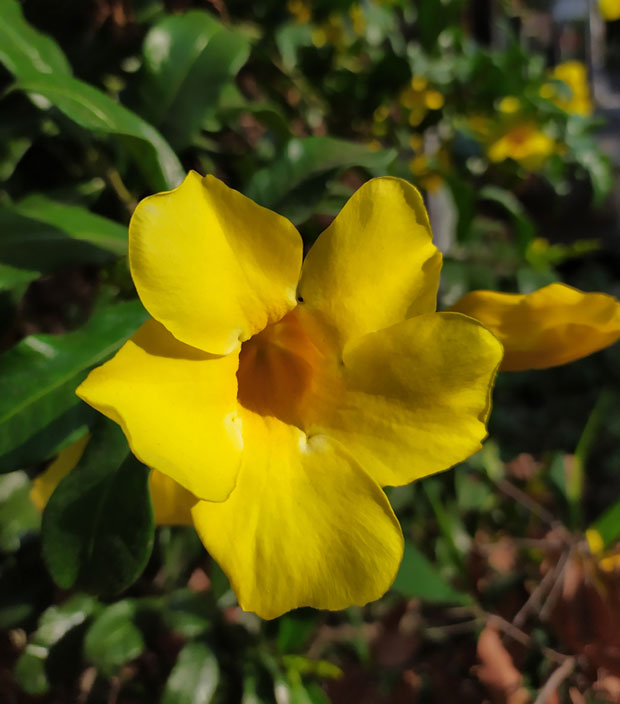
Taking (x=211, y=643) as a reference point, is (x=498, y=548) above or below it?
below

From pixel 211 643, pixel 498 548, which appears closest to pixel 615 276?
pixel 498 548

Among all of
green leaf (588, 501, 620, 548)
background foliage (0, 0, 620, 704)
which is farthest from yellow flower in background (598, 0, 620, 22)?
green leaf (588, 501, 620, 548)

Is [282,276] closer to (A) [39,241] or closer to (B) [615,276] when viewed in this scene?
(A) [39,241]

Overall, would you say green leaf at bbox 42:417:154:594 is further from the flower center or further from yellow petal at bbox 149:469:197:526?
the flower center

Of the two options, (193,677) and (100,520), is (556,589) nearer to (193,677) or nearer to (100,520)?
(193,677)

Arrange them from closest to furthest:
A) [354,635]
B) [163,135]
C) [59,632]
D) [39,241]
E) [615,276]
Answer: [39,241] → [163,135] → [59,632] → [354,635] → [615,276]

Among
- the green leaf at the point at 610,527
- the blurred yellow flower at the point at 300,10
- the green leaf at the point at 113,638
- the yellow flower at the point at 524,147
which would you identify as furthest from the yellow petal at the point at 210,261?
the yellow flower at the point at 524,147
